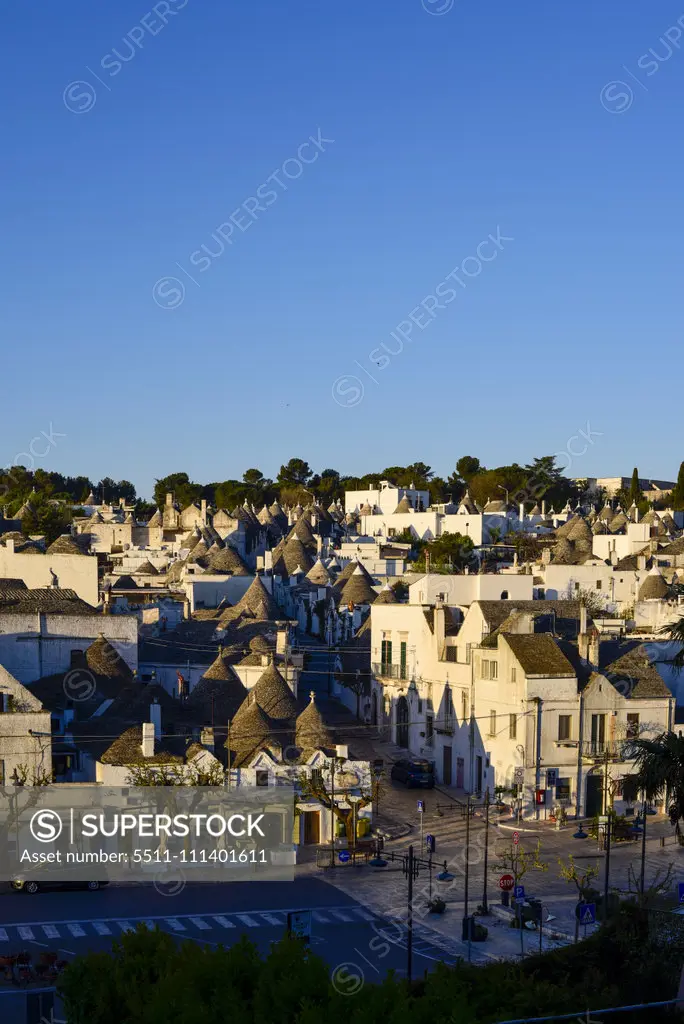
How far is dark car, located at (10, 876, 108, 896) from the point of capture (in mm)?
35812

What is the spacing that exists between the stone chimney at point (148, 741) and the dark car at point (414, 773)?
11.3 meters

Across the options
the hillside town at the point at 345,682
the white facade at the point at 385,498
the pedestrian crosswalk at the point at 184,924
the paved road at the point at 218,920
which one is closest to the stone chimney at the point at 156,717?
the hillside town at the point at 345,682

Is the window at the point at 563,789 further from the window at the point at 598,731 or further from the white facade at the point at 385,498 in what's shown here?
the white facade at the point at 385,498

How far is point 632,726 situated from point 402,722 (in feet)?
41.0

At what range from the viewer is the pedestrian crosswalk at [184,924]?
31.0 m

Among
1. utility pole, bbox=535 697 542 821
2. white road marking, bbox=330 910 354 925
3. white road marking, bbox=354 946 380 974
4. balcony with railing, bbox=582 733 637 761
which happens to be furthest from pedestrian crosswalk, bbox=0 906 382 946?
balcony with railing, bbox=582 733 637 761

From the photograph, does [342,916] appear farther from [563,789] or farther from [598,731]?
[598,731]

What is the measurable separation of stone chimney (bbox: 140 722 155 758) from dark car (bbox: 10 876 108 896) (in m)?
5.74

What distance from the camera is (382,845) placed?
130 ft

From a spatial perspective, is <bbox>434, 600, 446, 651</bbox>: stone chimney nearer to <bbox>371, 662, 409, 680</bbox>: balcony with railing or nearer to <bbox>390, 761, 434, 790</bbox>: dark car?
<bbox>371, 662, 409, 680</bbox>: balcony with railing

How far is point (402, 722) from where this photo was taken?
55.9 m

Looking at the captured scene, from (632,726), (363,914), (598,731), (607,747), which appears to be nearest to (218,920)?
(363,914)

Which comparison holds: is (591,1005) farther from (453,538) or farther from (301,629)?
(453,538)

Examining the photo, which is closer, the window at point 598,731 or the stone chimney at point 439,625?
the window at point 598,731
